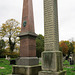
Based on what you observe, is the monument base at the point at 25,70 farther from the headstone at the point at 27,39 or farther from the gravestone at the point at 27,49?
the headstone at the point at 27,39

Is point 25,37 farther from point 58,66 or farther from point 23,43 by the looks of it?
point 58,66

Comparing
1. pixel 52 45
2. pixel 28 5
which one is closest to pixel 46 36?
pixel 52 45

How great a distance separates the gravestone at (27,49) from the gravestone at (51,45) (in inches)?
74.3

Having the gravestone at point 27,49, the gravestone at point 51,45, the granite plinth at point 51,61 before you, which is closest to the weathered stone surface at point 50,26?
the gravestone at point 51,45

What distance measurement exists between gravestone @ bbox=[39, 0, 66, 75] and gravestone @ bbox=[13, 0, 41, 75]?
189 cm

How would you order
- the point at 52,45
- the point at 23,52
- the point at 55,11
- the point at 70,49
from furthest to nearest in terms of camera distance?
1. the point at 70,49
2. the point at 23,52
3. the point at 55,11
4. the point at 52,45

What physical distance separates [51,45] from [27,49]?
2758 millimetres

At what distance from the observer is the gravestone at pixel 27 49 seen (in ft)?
27.4

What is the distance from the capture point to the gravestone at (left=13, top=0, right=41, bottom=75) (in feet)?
27.4

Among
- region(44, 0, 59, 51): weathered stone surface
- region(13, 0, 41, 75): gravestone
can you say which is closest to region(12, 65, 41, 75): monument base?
region(13, 0, 41, 75): gravestone

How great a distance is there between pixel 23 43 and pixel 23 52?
2.55 feet

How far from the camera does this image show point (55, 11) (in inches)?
293

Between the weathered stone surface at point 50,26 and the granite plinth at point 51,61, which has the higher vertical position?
the weathered stone surface at point 50,26

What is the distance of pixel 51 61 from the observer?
21.7ft
